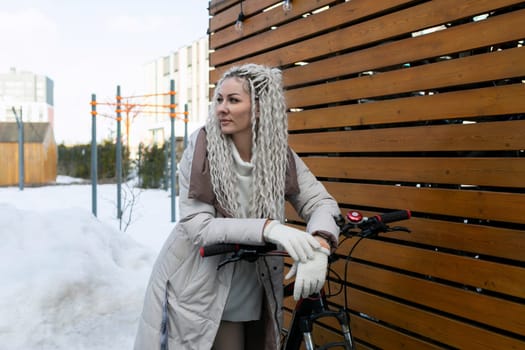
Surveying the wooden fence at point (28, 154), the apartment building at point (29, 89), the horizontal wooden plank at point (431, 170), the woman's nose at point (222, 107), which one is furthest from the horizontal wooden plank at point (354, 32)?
the apartment building at point (29, 89)

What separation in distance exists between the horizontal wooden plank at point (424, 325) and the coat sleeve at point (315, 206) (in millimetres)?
863

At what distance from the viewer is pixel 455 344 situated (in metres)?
2.61

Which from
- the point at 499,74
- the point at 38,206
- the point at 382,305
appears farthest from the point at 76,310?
the point at 38,206

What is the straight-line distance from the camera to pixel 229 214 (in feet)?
6.95

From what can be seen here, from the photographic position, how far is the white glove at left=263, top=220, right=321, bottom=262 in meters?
1.85

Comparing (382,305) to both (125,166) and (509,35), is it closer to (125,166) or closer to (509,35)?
(509,35)

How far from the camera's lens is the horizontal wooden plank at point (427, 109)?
2.38 meters

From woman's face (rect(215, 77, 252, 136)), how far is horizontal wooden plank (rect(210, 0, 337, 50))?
1.56m

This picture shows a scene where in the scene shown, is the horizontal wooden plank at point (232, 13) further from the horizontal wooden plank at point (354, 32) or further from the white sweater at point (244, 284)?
the white sweater at point (244, 284)

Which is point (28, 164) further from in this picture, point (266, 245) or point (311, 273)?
point (311, 273)

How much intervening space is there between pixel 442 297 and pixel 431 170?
617 millimetres

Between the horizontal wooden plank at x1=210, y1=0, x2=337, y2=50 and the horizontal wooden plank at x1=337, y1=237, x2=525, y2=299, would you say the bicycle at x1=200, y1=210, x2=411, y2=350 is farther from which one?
the horizontal wooden plank at x1=210, y1=0, x2=337, y2=50

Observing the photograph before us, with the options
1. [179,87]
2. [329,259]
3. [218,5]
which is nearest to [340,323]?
[329,259]

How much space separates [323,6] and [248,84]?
1598 mm
